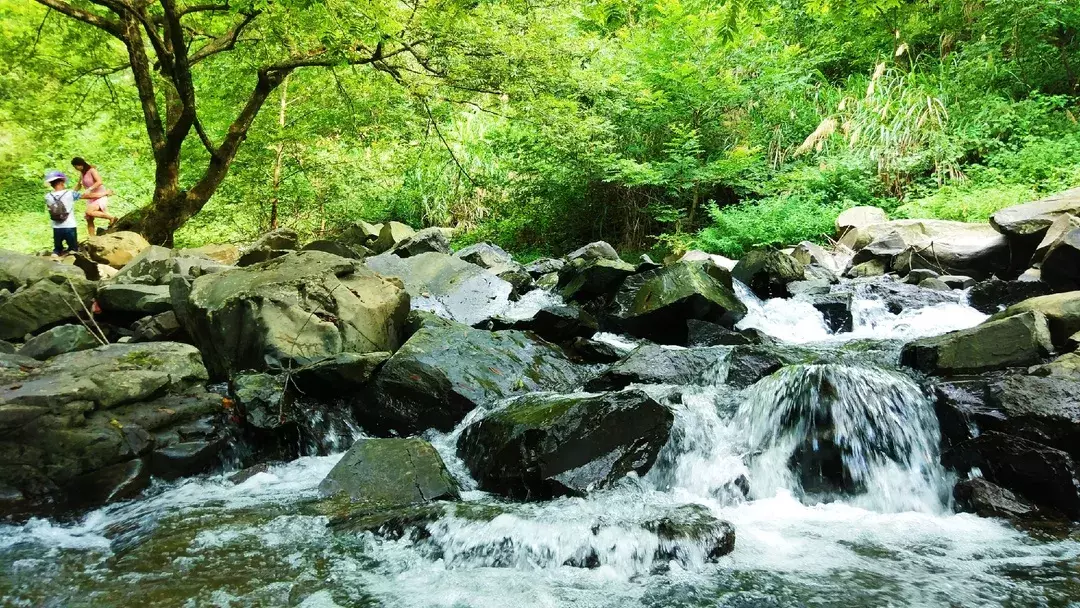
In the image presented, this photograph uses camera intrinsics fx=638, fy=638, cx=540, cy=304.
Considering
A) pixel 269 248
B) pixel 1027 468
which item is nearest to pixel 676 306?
pixel 1027 468

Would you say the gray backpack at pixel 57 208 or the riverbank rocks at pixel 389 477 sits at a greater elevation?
the gray backpack at pixel 57 208

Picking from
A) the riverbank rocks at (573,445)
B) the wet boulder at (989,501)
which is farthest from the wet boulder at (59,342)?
the wet boulder at (989,501)

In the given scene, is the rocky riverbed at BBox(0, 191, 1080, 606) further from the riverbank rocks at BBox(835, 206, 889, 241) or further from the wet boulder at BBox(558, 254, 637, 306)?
the riverbank rocks at BBox(835, 206, 889, 241)

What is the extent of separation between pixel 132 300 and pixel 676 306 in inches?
236

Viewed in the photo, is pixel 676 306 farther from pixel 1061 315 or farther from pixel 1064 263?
pixel 1064 263

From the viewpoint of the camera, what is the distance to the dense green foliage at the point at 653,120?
959 centimetres

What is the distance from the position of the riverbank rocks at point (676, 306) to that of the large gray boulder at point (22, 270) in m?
6.70

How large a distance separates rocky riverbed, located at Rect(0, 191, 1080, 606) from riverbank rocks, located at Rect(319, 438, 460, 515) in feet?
0.05

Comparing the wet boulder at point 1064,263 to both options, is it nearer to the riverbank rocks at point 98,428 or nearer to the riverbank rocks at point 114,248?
the riverbank rocks at point 98,428

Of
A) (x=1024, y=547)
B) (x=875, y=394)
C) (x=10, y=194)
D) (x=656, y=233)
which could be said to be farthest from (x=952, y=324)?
(x=10, y=194)

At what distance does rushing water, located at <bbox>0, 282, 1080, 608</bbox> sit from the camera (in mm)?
2695

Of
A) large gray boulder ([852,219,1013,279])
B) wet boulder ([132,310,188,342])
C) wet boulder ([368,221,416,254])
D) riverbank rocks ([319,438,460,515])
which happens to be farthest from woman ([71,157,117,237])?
large gray boulder ([852,219,1013,279])

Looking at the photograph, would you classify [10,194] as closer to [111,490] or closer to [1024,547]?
[111,490]

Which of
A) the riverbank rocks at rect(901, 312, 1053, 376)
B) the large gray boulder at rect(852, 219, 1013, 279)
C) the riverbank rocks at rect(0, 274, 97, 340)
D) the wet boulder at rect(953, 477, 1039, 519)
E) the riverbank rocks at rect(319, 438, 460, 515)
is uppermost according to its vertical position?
the large gray boulder at rect(852, 219, 1013, 279)
